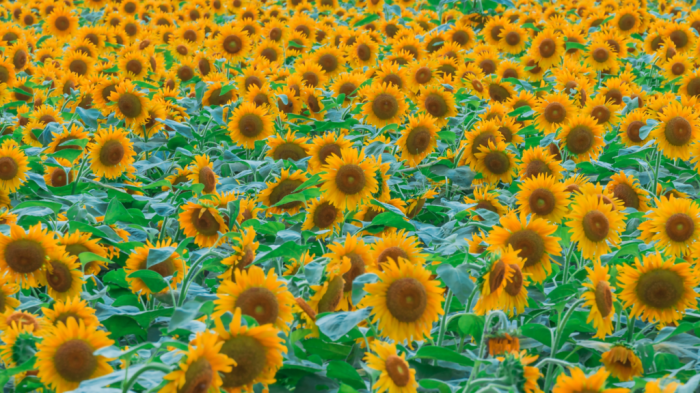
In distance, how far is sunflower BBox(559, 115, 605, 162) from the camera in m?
4.36

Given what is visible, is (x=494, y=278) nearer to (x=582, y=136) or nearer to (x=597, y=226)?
(x=597, y=226)

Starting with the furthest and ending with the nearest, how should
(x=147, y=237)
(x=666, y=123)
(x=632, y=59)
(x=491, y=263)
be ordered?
1. (x=632, y=59)
2. (x=666, y=123)
3. (x=147, y=237)
4. (x=491, y=263)

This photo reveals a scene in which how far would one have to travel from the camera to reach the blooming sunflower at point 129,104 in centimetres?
498

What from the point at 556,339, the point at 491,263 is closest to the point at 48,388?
the point at 491,263

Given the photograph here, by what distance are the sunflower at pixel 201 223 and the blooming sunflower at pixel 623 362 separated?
5.90 feet

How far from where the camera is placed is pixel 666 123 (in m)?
4.09

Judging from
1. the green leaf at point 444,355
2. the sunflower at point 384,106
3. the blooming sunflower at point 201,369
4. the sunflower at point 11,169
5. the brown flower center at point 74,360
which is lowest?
the brown flower center at point 74,360

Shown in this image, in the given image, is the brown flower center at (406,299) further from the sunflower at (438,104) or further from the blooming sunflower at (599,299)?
the sunflower at (438,104)

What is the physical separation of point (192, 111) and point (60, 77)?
1.55m

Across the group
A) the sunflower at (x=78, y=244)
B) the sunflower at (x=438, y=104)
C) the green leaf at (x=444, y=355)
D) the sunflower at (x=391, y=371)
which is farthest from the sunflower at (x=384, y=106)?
the sunflower at (x=391, y=371)

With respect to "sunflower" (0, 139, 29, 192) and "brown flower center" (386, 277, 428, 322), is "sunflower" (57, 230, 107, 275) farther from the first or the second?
"brown flower center" (386, 277, 428, 322)

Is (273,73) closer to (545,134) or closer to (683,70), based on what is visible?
(545,134)

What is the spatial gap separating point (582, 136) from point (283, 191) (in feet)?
6.52

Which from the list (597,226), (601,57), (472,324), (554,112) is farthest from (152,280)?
(601,57)
